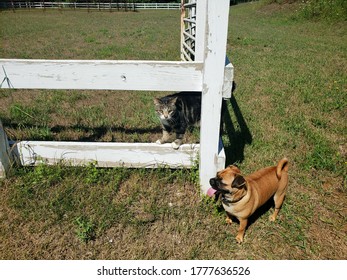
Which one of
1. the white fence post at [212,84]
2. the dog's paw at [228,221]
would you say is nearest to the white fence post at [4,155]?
the white fence post at [212,84]

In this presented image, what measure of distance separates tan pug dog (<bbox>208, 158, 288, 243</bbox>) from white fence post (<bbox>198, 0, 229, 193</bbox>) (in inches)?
11.5

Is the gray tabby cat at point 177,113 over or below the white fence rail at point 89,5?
below

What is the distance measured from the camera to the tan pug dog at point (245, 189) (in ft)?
6.95

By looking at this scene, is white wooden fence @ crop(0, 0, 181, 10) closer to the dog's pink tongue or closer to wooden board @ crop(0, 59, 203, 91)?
wooden board @ crop(0, 59, 203, 91)

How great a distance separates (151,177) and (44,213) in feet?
3.63

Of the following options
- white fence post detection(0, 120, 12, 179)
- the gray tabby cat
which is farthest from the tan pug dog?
white fence post detection(0, 120, 12, 179)

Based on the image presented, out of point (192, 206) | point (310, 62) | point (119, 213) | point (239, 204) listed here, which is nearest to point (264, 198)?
point (239, 204)

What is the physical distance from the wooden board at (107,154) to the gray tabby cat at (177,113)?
30 cm

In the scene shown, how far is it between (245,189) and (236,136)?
1.88m

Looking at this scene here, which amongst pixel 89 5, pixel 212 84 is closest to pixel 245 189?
pixel 212 84

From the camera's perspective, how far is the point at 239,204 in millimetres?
2236

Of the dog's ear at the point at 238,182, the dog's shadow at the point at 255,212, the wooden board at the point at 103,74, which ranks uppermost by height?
the wooden board at the point at 103,74

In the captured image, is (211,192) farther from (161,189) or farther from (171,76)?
(171,76)

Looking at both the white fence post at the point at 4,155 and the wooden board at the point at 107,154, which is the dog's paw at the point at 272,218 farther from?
the white fence post at the point at 4,155
